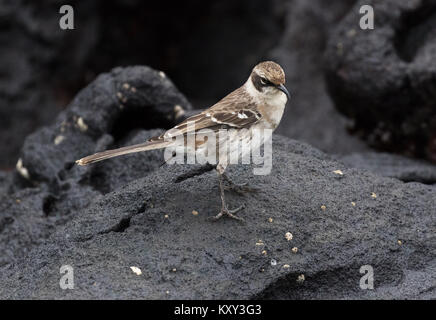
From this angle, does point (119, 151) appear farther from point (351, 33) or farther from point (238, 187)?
point (351, 33)

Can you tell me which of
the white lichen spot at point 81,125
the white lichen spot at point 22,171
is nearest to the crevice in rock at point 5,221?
the white lichen spot at point 22,171

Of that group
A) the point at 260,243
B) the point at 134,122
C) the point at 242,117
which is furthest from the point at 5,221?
the point at 260,243

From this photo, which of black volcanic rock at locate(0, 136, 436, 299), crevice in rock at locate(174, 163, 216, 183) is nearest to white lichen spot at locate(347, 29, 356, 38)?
black volcanic rock at locate(0, 136, 436, 299)

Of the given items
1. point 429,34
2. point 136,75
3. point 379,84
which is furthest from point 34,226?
point 429,34

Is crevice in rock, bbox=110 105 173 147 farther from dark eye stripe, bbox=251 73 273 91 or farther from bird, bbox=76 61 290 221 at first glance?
dark eye stripe, bbox=251 73 273 91

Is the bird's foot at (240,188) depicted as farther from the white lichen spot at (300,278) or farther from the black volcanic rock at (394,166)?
→ the black volcanic rock at (394,166)

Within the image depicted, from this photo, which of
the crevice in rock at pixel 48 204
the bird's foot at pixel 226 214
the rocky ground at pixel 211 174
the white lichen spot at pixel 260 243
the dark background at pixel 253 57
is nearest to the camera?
the rocky ground at pixel 211 174
